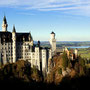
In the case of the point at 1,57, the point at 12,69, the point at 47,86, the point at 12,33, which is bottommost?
the point at 47,86

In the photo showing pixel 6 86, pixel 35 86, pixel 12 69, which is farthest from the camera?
pixel 12 69

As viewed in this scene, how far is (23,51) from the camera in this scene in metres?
100

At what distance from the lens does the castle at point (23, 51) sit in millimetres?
96256

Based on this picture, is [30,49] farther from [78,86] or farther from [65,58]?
[78,86]

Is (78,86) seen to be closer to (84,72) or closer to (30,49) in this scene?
(84,72)

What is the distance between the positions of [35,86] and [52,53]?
22118 millimetres

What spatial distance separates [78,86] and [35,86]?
807 inches

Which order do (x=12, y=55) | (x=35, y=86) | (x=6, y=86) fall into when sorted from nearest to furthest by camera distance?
(x=6, y=86) < (x=35, y=86) < (x=12, y=55)

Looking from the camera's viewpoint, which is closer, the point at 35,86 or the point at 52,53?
the point at 35,86

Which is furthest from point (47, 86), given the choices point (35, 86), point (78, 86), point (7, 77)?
point (7, 77)

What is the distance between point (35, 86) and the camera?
86.5m

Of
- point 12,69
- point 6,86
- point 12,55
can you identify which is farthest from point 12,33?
point 6,86

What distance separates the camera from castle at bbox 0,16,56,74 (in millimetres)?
96256

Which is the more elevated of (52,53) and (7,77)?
(52,53)
